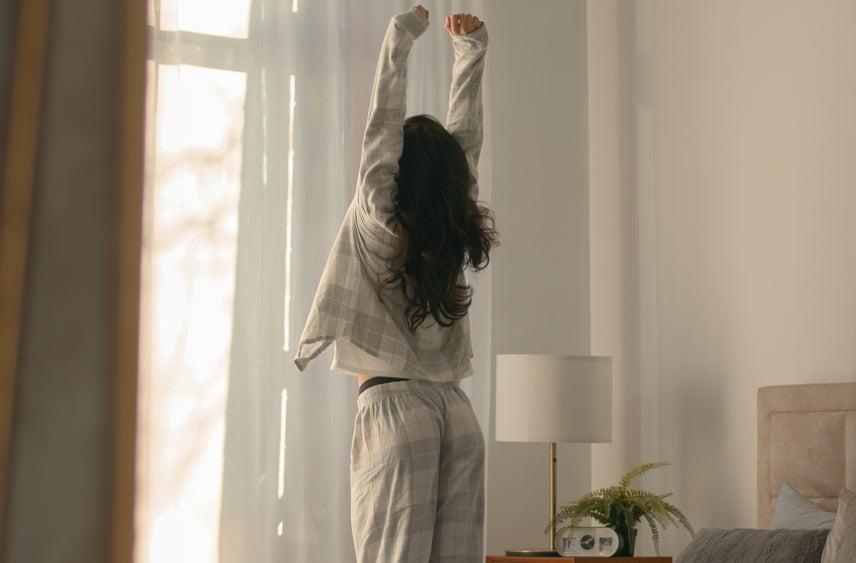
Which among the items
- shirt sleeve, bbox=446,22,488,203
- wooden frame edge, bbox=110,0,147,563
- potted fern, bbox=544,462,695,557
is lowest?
potted fern, bbox=544,462,695,557

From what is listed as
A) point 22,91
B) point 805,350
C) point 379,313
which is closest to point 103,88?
point 22,91

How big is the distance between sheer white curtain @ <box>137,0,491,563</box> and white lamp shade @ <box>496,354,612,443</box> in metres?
0.60

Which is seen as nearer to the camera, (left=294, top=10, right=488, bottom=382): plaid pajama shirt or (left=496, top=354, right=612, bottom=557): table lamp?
(left=294, top=10, right=488, bottom=382): plaid pajama shirt

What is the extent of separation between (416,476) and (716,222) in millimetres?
1945

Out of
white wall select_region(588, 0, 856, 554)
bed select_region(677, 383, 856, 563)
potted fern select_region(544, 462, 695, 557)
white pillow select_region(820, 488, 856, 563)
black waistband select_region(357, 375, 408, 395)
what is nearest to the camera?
white pillow select_region(820, 488, 856, 563)

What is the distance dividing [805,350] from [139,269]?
314 centimetres

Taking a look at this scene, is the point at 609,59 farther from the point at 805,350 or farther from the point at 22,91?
the point at 22,91

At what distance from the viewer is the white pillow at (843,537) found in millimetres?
2166

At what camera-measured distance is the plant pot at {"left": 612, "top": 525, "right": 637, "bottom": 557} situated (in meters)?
3.39

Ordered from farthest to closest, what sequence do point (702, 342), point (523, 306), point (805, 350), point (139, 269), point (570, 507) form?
point (523, 306), point (702, 342), point (570, 507), point (805, 350), point (139, 269)

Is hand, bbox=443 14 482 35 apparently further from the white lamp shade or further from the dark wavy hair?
the white lamp shade

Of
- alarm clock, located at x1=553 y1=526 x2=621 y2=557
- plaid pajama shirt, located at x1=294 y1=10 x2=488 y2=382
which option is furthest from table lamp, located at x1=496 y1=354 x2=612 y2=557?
plaid pajama shirt, located at x1=294 y1=10 x2=488 y2=382

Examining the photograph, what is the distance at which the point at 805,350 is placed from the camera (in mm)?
3170

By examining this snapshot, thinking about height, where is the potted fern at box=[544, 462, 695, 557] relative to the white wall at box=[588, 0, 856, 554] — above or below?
below
